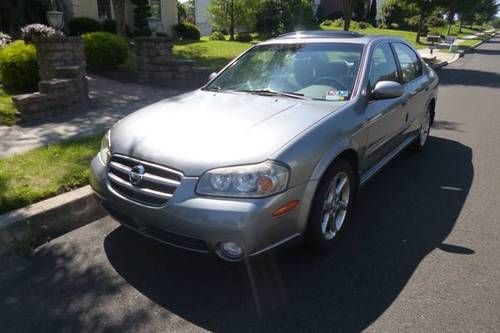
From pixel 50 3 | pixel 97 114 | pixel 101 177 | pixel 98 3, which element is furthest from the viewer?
pixel 98 3

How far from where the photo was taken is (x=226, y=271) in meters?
3.19

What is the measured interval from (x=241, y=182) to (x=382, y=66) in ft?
7.87

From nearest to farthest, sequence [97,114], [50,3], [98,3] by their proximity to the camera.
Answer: [97,114] → [50,3] → [98,3]

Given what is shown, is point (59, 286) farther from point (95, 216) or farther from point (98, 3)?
point (98, 3)

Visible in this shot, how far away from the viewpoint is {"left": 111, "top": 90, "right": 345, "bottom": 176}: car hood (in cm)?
281

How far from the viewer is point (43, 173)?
4398 millimetres

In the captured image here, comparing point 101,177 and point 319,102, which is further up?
point 319,102

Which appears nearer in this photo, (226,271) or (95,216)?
(226,271)

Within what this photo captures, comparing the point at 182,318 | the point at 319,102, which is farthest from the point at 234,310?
the point at 319,102

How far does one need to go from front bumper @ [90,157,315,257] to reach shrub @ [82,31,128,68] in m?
9.02

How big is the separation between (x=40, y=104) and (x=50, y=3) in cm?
1270

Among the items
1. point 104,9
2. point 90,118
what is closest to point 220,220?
point 90,118

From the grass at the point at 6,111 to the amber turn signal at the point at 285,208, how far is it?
5.32 metres

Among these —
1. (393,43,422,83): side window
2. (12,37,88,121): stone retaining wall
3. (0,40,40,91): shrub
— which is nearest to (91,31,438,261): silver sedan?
(393,43,422,83): side window
